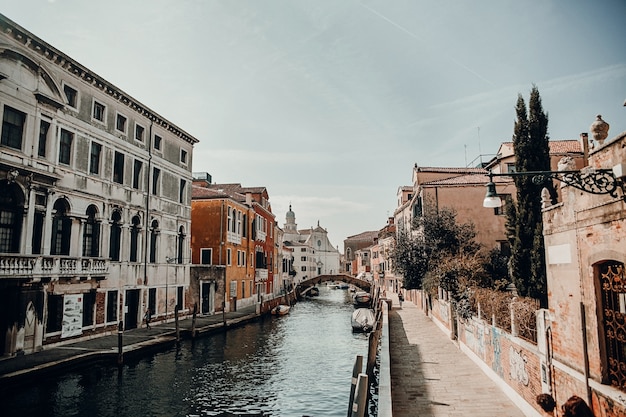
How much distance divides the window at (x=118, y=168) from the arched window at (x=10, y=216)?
541 cm

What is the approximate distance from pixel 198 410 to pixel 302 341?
11960 millimetres

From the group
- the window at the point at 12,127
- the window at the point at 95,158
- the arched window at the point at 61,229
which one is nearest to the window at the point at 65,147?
the window at the point at 95,158

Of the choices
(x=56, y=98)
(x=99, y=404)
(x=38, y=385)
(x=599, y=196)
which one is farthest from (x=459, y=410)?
(x=56, y=98)

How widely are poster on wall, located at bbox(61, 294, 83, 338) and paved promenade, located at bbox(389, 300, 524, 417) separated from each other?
1215 centimetres

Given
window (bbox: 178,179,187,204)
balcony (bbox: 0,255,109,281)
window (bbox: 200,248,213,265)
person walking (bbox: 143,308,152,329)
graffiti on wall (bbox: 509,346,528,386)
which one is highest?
window (bbox: 178,179,187,204)

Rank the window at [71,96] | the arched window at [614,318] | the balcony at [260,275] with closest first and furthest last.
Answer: the arched window at [614,318] < the window at [71,96] < the balcony at [260,275]

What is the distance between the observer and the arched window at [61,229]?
16469mm

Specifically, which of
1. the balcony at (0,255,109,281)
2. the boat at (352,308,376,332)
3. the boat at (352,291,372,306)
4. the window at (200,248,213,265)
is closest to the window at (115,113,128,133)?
the balcony at (0,255,109,281)

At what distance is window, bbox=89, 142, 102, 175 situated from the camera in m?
18.4

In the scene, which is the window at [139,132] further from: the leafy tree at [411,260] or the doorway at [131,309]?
the leafy tree at [411,260]

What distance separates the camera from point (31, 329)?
48.9 feet

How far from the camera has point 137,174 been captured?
854 inches

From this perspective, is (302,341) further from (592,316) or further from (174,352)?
(592,316)

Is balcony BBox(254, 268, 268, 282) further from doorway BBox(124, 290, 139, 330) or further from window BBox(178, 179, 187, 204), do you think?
doorway BBox(124, 290, 139, 330)
